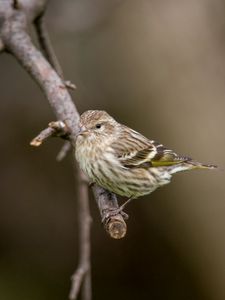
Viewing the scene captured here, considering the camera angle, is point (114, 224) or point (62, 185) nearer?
point (114, 224)

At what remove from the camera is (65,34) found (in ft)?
23.6

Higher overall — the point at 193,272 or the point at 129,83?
the point at 129,83

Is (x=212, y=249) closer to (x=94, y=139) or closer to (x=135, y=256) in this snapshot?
(x=135, y=256)

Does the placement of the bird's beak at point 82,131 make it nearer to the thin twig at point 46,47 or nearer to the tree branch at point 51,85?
the tree branch at point 51,85

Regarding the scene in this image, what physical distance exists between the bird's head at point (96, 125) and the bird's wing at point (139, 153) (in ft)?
0.38

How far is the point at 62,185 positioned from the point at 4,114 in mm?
938

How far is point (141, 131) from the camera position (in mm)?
7227

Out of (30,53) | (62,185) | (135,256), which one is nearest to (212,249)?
(135,256)

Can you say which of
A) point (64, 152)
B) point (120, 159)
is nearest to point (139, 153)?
point (120, 159)

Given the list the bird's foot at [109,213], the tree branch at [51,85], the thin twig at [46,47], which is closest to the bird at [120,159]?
the tree branch at [51,85]

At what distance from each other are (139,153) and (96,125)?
1.60 ft

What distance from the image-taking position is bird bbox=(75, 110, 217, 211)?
4.13 m

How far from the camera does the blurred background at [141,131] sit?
702 centimetres

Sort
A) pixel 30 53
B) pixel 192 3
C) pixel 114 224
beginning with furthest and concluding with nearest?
pixel 192 3, pixel 30 53, pixel 114 224
